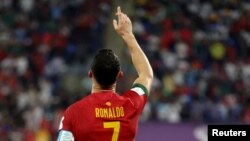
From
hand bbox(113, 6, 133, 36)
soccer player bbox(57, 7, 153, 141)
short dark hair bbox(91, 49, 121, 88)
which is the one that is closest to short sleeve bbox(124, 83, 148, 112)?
soccer player bbox(57, 7, 153, 141)

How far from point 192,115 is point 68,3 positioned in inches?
239

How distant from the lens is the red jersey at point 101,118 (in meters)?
4.26

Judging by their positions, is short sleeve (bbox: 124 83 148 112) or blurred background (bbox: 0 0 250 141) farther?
blurred background (bbox: 0 0 250 141)

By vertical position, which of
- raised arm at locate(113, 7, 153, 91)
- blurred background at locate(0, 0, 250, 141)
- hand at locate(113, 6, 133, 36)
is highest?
blurred background at locate(0, 0, 250, 141)

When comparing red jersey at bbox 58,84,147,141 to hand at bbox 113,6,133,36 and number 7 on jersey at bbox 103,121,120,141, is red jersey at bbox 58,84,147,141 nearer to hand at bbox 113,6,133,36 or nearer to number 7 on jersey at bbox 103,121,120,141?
number 7 on jersey at bbox 103,121,120,141

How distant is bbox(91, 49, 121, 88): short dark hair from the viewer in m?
4.31

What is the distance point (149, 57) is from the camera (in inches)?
698

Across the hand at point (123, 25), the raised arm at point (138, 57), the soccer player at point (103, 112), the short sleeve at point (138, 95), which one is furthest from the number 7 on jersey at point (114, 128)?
the hand at point (123, 25)

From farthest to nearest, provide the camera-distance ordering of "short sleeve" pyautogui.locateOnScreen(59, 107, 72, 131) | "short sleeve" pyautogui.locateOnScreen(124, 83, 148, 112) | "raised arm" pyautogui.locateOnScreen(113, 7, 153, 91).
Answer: "raised arm" pyautogui.locateOnScreen(113, 7, 153, 91) → "short sleeve" pyautogui.locateOnScreen(124, 83, 148, 112) → "short sleeve" pyautogui.locateOnScreen(59, 107, 72, 131)

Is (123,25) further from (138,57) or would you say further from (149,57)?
(149,57)

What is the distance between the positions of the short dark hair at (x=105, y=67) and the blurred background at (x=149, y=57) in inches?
405

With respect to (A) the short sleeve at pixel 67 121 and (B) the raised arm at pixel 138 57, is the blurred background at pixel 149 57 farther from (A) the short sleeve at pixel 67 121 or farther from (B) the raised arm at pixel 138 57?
(A) the short sleeve at pixel 67 121

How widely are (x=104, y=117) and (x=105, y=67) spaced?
0.91ft

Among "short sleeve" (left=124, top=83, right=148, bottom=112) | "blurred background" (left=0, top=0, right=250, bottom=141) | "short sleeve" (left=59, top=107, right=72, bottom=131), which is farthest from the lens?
"blurred background" (left=0, top=0, right=250, bottom=141)
